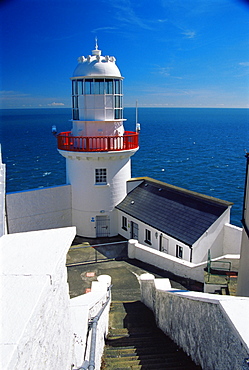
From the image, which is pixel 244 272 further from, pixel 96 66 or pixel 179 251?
pixel 96 66

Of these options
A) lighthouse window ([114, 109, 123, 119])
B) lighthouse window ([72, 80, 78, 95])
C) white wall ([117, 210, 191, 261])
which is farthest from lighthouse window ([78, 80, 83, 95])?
white wall ([117, 210, 191, 261])

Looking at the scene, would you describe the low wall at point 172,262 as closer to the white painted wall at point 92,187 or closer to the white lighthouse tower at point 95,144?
the white painted wall at point 92,187

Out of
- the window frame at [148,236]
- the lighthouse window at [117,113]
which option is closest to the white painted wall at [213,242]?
the window frame at [148,236]

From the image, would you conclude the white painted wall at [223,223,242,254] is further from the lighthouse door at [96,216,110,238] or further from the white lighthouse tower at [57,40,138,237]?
→ the lighthouse door at [96,216,110,238]

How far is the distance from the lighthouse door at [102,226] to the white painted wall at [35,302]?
13.3m

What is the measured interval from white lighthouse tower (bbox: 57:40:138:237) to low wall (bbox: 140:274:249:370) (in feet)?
25.6

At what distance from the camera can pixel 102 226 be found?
59.6 ft

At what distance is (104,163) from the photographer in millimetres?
17125

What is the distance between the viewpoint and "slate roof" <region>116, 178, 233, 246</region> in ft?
48.2

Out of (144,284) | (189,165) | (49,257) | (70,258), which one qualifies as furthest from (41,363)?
(189,165)

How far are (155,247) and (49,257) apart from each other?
1279cm

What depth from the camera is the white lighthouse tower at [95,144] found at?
16.8 meters

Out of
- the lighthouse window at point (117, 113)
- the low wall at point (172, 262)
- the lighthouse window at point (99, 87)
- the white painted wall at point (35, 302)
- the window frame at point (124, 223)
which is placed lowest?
the low wall at point (172, 262)

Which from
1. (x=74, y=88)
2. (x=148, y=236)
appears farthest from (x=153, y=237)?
Result: (x=74, y=88)
